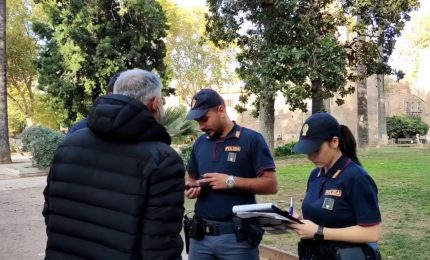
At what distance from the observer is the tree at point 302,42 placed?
46.1 feet

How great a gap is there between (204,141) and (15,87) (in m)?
36.5

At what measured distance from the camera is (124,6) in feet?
78.0

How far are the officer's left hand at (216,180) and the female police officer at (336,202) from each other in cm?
64

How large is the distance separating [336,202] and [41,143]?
17.4 meters

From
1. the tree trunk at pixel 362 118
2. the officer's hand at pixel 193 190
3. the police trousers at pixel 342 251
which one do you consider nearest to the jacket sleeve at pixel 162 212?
the police trousers at pixel 342 251

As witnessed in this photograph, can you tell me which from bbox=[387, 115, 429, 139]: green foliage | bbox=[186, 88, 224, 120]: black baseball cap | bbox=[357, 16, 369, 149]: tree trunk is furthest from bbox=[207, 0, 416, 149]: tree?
bbox=[387, 115, 429, 139]: green foliage

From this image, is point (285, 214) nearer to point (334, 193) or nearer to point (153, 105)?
point (334, 193)

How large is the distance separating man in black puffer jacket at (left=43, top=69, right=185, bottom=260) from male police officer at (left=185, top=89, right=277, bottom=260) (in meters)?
1.10

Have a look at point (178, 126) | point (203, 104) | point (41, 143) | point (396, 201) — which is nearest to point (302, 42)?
point (178, 126)

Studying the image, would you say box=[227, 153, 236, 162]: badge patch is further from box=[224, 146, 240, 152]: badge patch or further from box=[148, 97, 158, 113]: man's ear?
box=[148, 97, 158, 113]: man's ear

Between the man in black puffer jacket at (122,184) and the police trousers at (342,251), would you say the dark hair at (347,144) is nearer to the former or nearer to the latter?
the police trousers at (342,251)

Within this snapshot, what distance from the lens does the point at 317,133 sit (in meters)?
2.77

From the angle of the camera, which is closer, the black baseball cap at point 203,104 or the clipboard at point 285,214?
the clipboard at point 285,214

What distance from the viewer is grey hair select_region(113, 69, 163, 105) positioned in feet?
7.73
